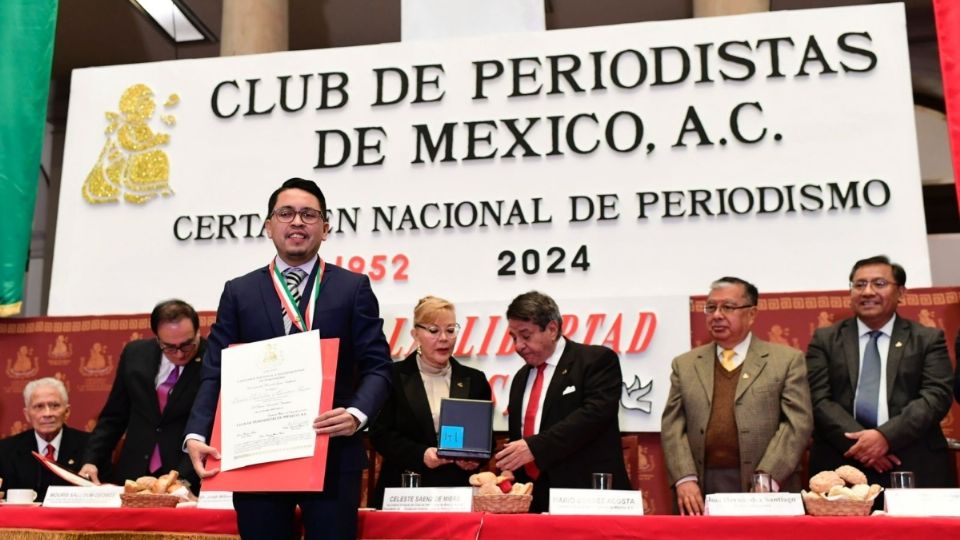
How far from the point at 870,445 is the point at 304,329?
6.84ft

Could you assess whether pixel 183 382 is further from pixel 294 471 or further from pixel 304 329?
pixel 294 471

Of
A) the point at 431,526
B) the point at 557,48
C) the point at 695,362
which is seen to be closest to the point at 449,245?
the point at 557,48

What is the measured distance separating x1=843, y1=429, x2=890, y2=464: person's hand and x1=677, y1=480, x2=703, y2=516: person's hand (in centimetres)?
55

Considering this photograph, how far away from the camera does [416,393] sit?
3688 millimetres

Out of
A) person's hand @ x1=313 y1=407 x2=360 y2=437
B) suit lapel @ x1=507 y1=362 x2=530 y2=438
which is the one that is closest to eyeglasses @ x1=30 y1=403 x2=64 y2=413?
suit lapel @ x1=507 y1=362 x2=530 y2=438

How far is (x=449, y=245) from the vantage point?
4707 millimetres

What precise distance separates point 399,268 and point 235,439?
2509mm

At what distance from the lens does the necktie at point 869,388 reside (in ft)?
11.6

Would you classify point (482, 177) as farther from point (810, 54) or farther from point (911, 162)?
point (911, 162)

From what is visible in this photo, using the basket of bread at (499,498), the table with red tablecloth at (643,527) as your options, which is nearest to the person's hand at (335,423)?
the table with red tablecloth at (643,527)

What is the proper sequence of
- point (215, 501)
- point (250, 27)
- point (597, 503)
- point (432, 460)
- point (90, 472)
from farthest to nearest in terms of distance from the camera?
point (250, 27) < point (90, 472) < point (432, 460) < point (215, 501) < point (597, 503)

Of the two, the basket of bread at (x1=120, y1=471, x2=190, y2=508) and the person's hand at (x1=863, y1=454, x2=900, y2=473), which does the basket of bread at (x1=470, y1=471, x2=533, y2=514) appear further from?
the person's hand at (x1=863, y1=454, x2=900, y2=473)

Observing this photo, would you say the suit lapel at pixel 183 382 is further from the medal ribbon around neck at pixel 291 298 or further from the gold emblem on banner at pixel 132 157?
the medal ribbon around neck at pixel 291 298

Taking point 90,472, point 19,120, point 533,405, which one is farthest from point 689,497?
point 19,120
